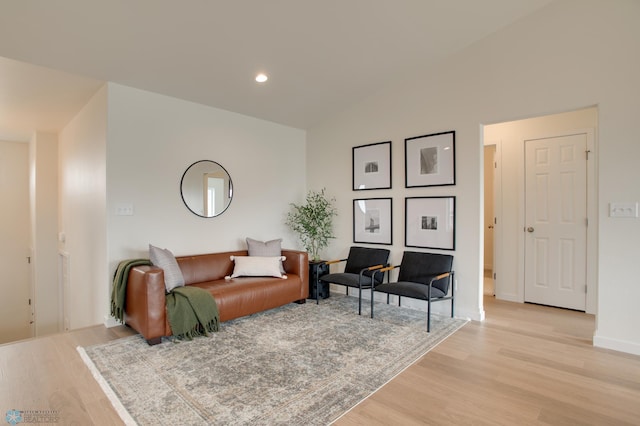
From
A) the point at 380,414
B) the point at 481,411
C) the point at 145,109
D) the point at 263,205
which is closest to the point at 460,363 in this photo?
the point at 481,411

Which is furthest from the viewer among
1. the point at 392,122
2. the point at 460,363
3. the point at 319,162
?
the point at 319,162

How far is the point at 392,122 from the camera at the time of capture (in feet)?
14.7

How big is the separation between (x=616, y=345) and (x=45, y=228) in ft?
25.1

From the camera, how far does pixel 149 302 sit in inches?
117

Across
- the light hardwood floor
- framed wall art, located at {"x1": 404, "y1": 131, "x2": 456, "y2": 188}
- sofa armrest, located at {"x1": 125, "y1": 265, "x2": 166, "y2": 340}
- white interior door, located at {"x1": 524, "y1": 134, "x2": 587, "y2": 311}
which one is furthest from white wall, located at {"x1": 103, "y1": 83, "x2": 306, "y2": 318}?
white interior door, located at {"x1": 524, "y1": 134, "x2": 587, "y2": 311}

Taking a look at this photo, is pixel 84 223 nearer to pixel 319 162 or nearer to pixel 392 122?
pixel 319 162

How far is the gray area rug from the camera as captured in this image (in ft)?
6.72

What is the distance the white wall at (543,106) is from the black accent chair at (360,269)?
0.27 metres

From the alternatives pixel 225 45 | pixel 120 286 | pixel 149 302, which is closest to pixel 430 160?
pixel 225 45

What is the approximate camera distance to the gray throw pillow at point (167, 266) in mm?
3321

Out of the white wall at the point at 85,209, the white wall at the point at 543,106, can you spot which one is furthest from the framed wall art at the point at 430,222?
the white wall at the point at 85,209

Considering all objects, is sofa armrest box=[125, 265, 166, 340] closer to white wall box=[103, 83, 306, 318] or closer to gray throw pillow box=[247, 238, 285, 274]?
white wall box=[103, 83, 306, 318]

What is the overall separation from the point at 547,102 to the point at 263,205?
365 centimetres

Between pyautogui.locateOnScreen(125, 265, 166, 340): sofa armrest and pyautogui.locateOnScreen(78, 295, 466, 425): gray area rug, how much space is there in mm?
147
